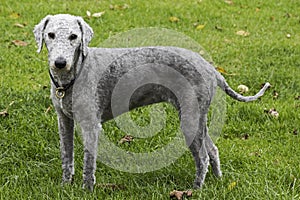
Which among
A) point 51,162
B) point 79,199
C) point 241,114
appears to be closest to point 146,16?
point 241,114

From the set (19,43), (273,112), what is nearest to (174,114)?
(273,112)

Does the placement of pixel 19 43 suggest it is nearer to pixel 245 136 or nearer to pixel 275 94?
pixel 275 94

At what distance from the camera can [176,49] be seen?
371cm

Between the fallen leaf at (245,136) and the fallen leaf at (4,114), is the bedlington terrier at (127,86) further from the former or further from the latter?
the fallen leaf at (4,114)

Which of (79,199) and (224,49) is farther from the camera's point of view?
(224,49)

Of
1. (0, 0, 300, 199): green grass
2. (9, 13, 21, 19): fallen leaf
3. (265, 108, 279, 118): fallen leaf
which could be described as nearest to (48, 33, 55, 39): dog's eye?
(0, 0, 300, 199): green grass

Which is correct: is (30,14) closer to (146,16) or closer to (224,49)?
(146,16)

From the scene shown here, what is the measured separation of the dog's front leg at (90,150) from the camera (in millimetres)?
3635

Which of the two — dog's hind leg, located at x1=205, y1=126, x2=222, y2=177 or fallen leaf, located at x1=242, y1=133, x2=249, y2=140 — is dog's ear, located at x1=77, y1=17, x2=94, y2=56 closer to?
dog's hind leg, located at x1=205, y1=126, x2=222, y2=177

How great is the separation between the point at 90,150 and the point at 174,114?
5.29 feet

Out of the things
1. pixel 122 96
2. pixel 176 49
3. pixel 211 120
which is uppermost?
pixel 176 49

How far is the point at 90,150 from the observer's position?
3.68 metres

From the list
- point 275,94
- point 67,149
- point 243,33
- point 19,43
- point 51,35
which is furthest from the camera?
point 243,33

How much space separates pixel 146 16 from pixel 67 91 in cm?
468
